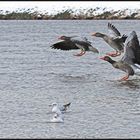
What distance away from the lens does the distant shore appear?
69.2 metres

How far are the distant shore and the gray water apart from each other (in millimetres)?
39731

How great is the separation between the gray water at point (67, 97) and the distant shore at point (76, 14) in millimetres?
39731

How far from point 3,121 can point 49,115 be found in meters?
1.16

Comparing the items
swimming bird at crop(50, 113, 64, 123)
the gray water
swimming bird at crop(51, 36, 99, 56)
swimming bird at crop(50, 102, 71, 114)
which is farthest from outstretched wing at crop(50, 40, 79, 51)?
swimming bird at crop(50, 113, 64, 123)

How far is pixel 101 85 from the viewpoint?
21156 mm

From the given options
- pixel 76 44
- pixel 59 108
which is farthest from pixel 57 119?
pixel 76 44

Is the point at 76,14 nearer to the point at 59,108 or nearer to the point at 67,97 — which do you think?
the point at 67,97

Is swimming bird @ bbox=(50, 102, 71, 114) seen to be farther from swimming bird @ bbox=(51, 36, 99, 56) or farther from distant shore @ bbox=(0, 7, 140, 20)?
distant shore @ bbox=(0, 7, 140, 20)

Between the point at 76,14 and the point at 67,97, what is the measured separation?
53.1 m

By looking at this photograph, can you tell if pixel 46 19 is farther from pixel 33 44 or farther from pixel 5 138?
pixel 5 138

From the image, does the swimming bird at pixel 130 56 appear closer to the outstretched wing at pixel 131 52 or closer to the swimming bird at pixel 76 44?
the outstretched wing at pixel 131 52

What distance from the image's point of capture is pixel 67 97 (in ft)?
62.6

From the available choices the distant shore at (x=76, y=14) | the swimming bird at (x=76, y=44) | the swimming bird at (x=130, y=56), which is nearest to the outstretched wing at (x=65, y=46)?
the swimming bird at (x=76, y=44)

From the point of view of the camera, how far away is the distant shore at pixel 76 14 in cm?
6925
